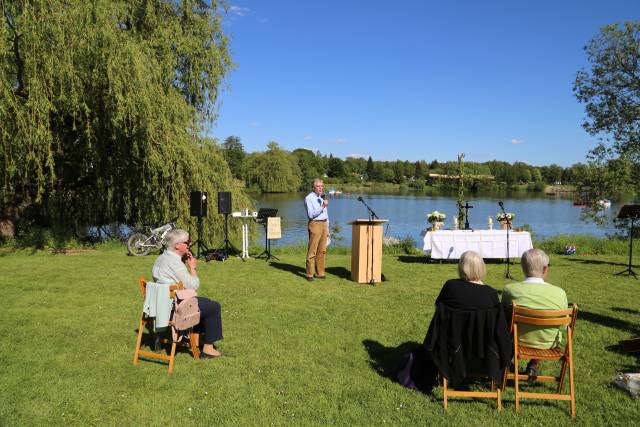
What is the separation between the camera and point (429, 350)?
382 centimetres

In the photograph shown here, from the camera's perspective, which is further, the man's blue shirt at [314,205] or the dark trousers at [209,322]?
the man's blue shirt at [314,205]

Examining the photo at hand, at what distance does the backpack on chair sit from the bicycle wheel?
7640mm

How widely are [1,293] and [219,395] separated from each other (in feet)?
16.8

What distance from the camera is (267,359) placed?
4703 millimetres

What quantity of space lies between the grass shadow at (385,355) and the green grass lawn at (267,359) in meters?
0.02

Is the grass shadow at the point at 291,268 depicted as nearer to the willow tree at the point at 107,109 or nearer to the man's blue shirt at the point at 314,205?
the man's blue shirt at the point at 314,205

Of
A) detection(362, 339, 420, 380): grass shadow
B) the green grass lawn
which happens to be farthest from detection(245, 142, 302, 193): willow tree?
detection(362, 339, 420, 380): grass shadow

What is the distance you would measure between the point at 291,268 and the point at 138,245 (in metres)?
4.17

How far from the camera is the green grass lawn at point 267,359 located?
363 centimetres

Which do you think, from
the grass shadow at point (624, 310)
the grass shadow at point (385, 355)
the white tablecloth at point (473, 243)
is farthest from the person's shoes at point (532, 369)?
the white tablecloth at point (473, 243)

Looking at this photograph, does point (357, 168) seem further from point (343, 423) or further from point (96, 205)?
point (343, 423)

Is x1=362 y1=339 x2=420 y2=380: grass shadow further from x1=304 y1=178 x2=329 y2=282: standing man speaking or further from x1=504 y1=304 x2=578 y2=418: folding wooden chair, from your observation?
x1=304 y1=178 x2=329 y2=282: standing man speaking

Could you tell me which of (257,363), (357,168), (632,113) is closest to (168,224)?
(257,363)

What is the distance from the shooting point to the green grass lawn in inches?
143
